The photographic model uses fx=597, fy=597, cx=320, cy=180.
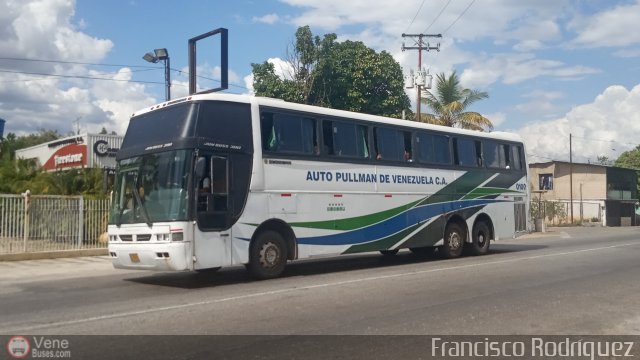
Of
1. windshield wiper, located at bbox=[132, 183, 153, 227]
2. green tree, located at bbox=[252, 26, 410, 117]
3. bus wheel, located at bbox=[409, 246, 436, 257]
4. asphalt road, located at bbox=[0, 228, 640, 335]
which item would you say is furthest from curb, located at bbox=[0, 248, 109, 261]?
green tree, located at bbox=[252, 26, 410, 117]

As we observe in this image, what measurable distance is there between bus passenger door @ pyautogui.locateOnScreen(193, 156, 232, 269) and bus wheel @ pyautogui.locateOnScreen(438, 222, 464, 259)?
727 cm

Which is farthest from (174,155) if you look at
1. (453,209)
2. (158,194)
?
(453,209)

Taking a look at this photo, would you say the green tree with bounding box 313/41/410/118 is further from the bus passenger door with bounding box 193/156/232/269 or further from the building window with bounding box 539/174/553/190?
the building window with bounding box 539/174/553/190

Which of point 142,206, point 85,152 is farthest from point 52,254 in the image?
point 85,152

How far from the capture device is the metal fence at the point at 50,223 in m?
16.5

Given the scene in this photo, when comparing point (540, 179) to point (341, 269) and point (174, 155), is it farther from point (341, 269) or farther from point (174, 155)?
point (174, 155)

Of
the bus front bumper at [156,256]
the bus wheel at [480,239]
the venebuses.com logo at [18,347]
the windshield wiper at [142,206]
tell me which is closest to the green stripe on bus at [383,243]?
the bus wheel at [480,239]

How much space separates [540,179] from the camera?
51.2 metres

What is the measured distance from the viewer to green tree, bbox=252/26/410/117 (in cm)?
3080

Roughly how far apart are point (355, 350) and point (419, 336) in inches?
38.7

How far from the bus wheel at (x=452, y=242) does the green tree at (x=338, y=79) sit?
1577 centimetres

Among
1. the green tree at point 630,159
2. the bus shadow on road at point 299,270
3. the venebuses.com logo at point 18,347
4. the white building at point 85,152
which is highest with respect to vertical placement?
the green tree at point 630,159

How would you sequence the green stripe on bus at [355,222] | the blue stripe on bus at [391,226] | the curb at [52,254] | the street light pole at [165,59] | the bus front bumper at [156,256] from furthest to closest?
the street light pole at [165,59] < the curb at [52,254] < the blue stripe on bus at [391,226] < the green stripe on bus at [355,222] < the bus front bumper at [156,256]

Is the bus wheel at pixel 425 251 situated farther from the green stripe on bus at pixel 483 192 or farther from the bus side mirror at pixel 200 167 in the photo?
the bus side mirror at pixel 200 167
